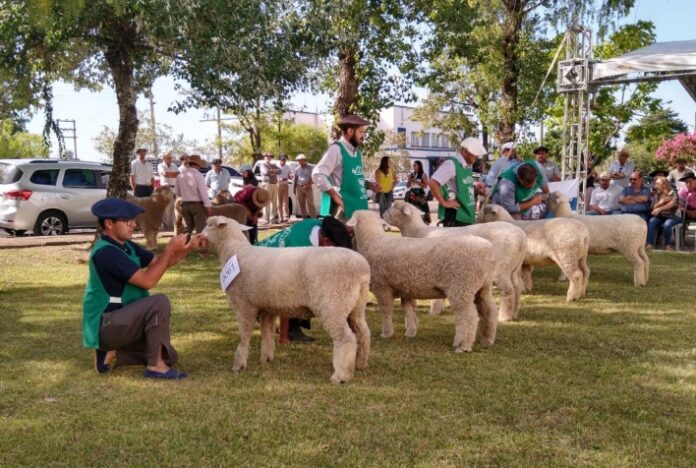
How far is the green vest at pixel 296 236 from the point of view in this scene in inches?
229

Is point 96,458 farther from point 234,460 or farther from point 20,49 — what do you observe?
point 20,49

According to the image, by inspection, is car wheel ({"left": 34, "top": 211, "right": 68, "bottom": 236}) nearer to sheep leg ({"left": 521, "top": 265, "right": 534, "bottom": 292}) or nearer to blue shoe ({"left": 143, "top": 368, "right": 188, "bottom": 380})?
sheep leg ({"left": 521, "top": 265, "right": 534, "bottom": 292})

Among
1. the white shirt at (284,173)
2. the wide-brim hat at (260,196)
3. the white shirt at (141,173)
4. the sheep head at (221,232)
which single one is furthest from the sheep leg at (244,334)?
the white shirt at (284,173)

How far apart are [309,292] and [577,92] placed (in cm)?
1083

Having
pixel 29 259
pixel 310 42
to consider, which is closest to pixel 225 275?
pixel 310 42

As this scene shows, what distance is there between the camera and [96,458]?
12.2ft

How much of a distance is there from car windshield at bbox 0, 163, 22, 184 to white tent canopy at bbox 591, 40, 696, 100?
11.9 metres

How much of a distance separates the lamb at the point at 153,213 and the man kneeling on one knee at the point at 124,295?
24.8 feet

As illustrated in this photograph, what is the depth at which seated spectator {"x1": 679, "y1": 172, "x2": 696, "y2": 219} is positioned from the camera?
1337 cm

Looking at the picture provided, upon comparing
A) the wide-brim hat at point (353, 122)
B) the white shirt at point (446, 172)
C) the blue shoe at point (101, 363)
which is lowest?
the blue shoe at point (101, 363)

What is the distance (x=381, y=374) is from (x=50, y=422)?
2263 mm

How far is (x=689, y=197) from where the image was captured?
44.0 feet

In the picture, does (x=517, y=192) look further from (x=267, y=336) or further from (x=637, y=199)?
(x=637, y=199)

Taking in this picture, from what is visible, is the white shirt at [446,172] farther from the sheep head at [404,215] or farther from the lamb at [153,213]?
the lamb at [153,213]
